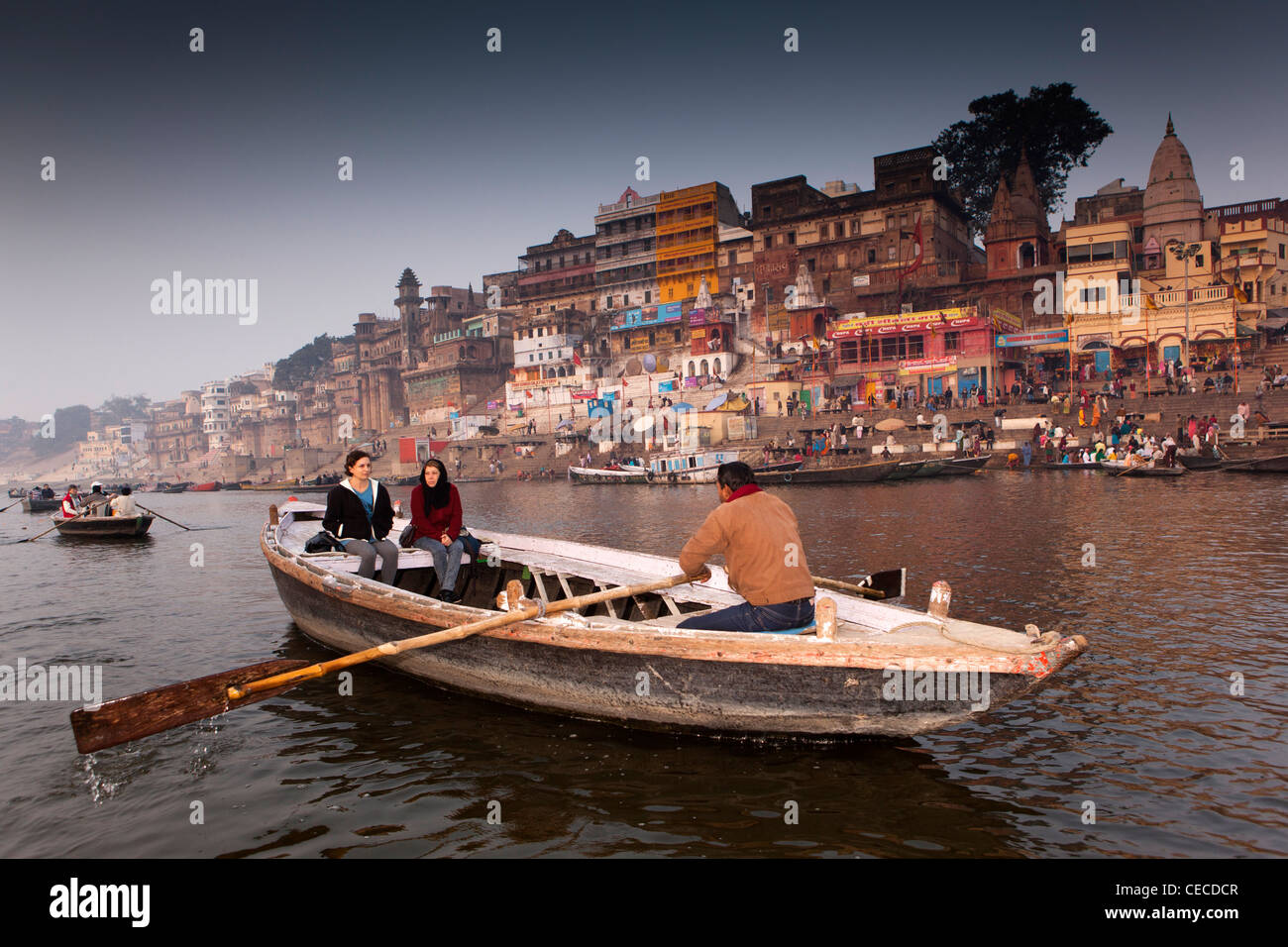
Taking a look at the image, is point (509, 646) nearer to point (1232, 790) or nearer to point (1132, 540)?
point (1232, 790)

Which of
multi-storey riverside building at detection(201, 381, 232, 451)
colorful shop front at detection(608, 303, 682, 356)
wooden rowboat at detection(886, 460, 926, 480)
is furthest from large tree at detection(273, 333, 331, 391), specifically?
wooden rowboat at detection(886, 460, 926, 480)

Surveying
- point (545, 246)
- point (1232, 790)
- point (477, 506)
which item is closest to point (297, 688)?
point (1232, 790)

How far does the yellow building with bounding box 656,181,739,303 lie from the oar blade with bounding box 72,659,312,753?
228 feet

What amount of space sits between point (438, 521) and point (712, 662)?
451 cm

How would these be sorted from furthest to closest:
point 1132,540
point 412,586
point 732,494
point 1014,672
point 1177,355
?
point 1177,355, point 1132,540, point 412,586, point 732,494, point 1014,672

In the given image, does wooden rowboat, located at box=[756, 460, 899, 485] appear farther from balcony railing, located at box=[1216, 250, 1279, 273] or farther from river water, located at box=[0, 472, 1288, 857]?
balcony railing, located at box=[1216, 250, 1279, 273]

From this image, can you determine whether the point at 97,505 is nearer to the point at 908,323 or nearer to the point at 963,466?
the point at 963,466

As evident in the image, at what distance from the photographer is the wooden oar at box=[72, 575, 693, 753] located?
5.66 metres

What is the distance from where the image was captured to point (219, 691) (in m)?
6.14

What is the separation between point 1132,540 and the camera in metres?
15.3

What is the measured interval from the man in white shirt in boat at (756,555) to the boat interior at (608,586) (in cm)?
23

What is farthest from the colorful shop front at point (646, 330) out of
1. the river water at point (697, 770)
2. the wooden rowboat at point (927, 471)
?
the river water at point (697, 770)

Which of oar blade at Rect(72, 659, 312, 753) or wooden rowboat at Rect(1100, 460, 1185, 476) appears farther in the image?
wooden rowboat at Rect(1100, 460, 1185, 476)
